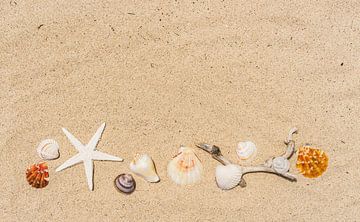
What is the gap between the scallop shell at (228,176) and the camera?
3.83 metres

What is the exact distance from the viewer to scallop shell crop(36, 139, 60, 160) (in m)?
3.87

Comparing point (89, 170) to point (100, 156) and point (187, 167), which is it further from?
point (187, 167)

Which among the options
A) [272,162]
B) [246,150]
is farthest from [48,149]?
[272,162]

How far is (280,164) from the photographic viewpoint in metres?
3.83

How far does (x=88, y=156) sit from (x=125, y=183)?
0.33 metres

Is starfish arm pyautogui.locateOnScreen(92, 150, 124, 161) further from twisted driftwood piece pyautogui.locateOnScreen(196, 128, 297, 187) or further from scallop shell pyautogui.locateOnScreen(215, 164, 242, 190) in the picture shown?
scallop shell pyautogui.locateOnScreen(215, 164, 242, 190)

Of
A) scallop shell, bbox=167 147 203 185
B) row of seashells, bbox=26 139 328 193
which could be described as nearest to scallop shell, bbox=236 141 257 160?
row of seashells, bbox=26 139 328 193

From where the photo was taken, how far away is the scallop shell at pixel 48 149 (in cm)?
387

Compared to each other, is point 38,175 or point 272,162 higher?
point 272,162

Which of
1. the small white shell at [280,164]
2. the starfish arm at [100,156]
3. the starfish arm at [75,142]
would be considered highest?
the small white shell at [280,164]

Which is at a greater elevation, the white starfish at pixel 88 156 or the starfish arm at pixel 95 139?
the starfish arm at pixel 95 139

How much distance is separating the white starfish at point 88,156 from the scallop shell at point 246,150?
0.85 meters

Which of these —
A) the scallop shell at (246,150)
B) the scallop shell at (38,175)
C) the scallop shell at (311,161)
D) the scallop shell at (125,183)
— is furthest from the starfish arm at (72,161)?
the scallop shell at (311,161)

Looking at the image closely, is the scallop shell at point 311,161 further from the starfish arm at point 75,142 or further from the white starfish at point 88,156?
the starfish arm at point 75,142
